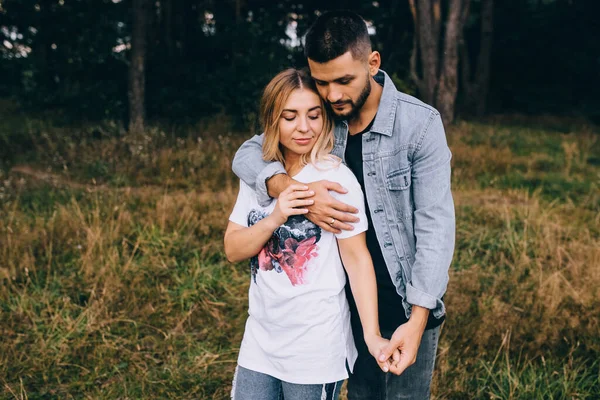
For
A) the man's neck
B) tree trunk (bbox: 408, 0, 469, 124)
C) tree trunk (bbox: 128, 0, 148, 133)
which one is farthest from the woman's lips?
tree trunk (bbox: 408, 0, 469, 124)

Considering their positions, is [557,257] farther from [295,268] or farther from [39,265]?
[39,265]

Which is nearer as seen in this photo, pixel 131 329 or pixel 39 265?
pixel 131 329

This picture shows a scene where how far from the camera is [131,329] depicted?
3908 millimetres

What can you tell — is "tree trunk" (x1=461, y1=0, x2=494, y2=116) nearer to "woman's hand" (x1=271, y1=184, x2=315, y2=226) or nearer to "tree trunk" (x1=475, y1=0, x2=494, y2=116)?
"tree trunk" (x1=475, y1=0, x2=494, y2=116)

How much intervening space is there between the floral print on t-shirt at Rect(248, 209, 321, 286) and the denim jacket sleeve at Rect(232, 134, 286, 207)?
0.45 ft

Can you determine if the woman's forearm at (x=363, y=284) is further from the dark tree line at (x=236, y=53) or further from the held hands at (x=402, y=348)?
the dark tree line at (x=236, y=53)

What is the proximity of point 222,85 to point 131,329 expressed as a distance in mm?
9796

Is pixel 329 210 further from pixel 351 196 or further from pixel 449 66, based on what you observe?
pixel 449 66

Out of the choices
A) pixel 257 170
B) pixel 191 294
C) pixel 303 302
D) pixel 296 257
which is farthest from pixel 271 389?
pixel 191 294

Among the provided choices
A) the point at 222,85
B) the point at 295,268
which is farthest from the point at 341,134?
the point at 222,85

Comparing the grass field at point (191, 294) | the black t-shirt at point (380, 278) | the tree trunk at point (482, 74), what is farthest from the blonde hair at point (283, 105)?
the tree trunk at point (482, 74)

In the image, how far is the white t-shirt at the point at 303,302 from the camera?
6.54 feet

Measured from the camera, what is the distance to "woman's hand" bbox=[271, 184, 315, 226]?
6.40ft

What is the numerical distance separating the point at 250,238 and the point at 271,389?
1.82ft
